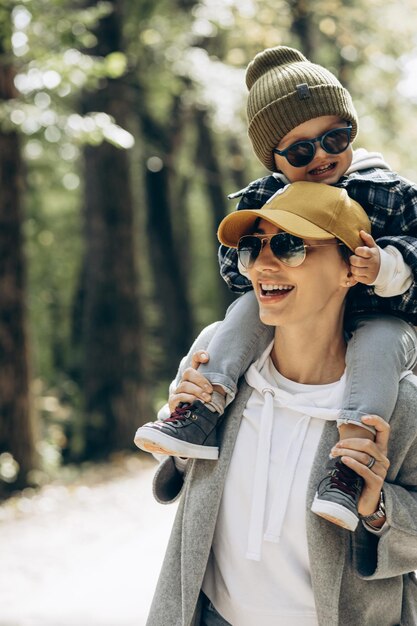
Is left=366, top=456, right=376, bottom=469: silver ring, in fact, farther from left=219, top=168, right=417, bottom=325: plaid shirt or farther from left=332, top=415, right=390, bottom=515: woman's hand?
left=219, top=168, right=417, bottom=325: plaid shirt

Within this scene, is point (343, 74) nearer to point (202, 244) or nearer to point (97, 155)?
point (97, 155)

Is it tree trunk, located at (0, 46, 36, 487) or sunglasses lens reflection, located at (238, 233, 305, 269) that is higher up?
sunglasses lens reflection, located at (238, 233, 305, 269)

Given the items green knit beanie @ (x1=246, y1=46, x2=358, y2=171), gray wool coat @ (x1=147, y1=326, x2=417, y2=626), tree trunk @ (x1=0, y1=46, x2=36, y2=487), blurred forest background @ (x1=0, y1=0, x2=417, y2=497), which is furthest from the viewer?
tree trunk @ (x1=0, y1=46, x2=36, y2=487)

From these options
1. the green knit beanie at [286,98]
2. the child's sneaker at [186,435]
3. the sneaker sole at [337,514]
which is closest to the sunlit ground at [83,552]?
the child's sneaker at [186,435]

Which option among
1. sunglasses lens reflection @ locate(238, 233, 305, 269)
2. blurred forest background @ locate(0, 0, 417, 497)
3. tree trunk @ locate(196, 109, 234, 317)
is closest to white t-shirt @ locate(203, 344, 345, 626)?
sunglasses lens reflection @ locate(238, 233, 305, 269)

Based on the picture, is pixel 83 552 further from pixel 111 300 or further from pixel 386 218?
pixel 386 218

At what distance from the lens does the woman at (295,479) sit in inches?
95.1

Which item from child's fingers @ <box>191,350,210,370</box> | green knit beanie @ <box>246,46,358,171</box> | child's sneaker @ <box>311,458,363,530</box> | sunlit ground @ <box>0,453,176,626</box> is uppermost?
green knit beanie @ <box>246,46,358,171</box>

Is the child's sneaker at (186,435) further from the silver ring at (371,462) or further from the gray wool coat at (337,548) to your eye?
the silver ring at (371,462)

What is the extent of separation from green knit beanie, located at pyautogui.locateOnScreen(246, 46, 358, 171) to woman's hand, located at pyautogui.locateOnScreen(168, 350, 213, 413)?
2.44 feet

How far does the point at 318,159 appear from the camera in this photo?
2719mm

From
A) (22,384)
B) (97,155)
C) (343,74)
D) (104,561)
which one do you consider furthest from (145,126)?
(104,561)

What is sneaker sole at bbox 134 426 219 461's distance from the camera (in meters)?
2.56

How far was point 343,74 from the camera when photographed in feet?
60.2
